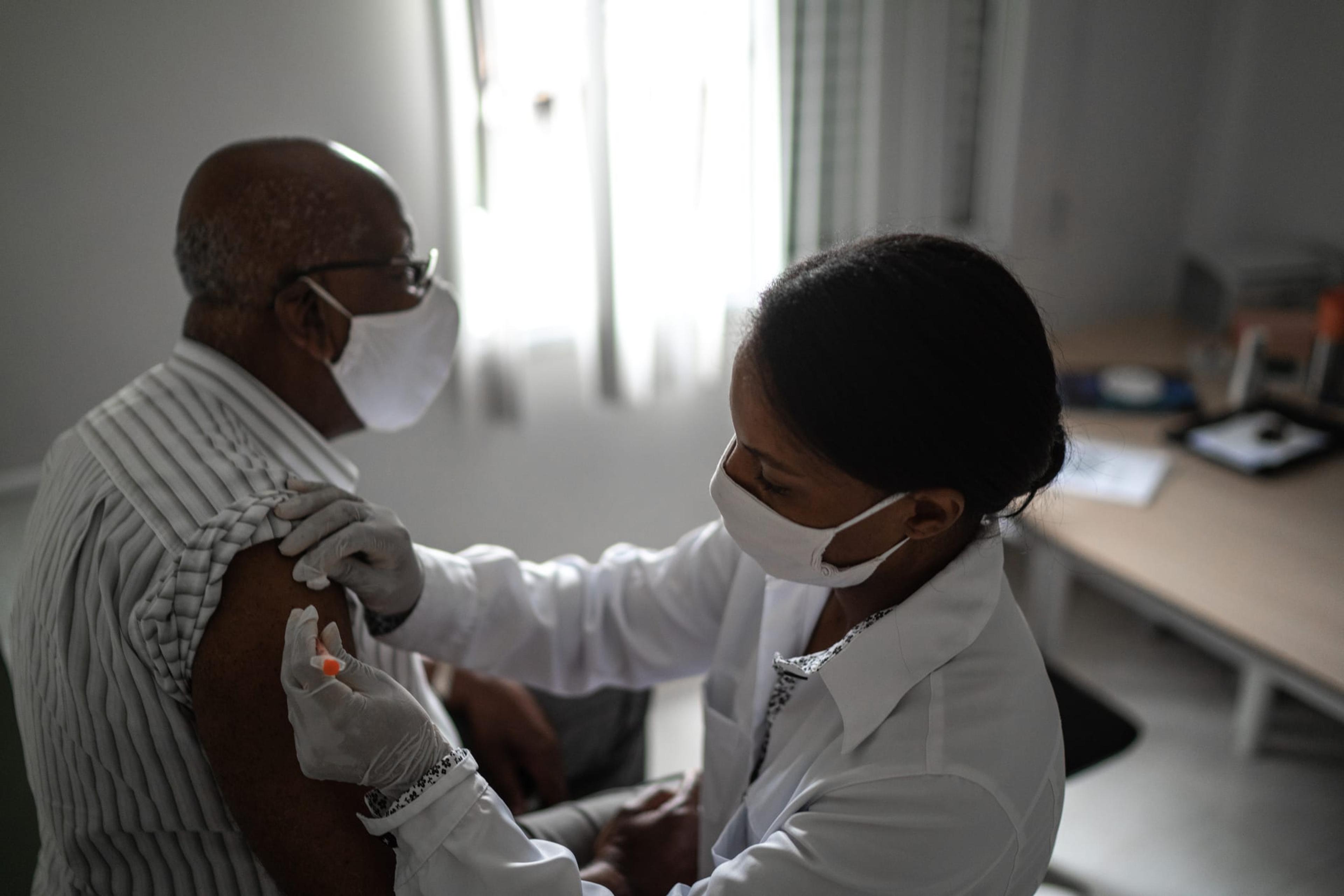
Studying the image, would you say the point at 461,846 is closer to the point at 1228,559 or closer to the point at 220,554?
the point at 220,554

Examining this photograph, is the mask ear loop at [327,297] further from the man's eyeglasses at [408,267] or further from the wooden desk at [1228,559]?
the wooden desk at [1228,559]

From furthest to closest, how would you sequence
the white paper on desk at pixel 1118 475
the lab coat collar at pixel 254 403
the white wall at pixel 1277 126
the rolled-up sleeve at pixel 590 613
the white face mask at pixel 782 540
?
1. the white wall at pixel 1277 126
2. the white paper on desk at pixel 1118 475
3. the rolled-up sleeve at pixel 590 613
4. the lab coat collar at pixel 254 403
5. the white face mask at pixel 782 540

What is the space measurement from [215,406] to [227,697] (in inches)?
14.3

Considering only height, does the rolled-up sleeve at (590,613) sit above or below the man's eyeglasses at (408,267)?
below

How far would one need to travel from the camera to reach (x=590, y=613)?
138cm

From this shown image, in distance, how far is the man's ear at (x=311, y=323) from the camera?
117cm

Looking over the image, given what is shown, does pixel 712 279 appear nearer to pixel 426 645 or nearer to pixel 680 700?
pixel 680 700

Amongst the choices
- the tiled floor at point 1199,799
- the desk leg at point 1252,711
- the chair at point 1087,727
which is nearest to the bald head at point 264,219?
the chair at point 1087,727

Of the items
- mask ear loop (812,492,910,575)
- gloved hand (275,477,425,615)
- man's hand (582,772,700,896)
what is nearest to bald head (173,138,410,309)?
gloved hand (275,477,425,615)

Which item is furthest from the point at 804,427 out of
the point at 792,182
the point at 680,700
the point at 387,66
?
the point at 680,700

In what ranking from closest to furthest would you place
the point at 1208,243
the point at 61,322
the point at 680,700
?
1. the point at 61,322
2. the point at 680,700
3. the point at 1208,243

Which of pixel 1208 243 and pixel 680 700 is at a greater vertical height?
pixel 1208 243

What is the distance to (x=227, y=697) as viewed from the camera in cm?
92

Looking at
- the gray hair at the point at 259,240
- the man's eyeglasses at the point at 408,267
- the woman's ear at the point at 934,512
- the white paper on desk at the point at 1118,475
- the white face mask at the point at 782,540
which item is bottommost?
the white paper on desk at the point at 1118,475
